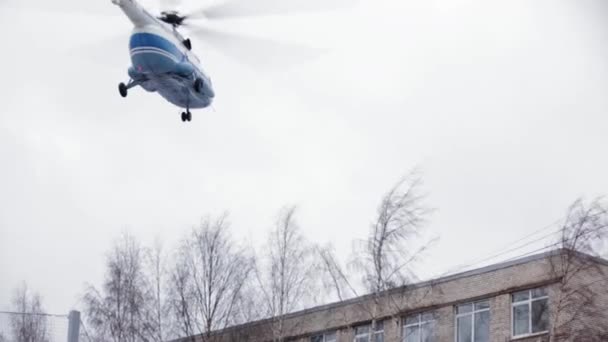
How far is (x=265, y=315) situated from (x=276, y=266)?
6.19ft

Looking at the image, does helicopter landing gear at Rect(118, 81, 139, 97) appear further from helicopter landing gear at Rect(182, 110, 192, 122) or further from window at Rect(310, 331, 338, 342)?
window at Rect(310, 331, 338, 342)

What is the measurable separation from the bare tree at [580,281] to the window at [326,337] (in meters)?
9.96

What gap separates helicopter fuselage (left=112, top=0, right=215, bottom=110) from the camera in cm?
4250

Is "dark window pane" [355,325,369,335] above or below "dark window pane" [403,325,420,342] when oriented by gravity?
above

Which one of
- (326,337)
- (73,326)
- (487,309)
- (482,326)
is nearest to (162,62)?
(326,337)

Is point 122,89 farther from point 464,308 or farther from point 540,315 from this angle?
point 540,315

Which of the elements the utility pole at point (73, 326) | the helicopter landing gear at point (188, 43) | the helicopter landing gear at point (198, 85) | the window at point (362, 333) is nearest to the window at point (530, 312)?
the window at point (362, 333)

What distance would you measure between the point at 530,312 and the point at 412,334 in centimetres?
525

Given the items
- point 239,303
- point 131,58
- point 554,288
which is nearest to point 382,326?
point 239,303

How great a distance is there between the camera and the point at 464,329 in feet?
145

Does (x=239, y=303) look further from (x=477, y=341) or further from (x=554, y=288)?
A: (x=554, y=288)

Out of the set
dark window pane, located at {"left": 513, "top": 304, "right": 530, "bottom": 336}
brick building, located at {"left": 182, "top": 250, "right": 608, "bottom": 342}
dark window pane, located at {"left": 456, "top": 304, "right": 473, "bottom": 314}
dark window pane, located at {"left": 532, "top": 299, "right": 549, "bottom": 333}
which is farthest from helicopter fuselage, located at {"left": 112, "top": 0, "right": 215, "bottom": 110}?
dark window pane, located at {"left": 532, "top": 299, "right": 549, "bottom": 333}

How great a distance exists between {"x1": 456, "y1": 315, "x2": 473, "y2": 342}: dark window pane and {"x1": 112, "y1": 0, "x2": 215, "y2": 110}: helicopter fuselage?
11691 millimetres

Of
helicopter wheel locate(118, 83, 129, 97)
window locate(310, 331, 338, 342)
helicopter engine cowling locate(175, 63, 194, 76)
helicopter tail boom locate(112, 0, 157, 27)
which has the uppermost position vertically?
helicopter tail boom locate(112, 0, 157, 27)
